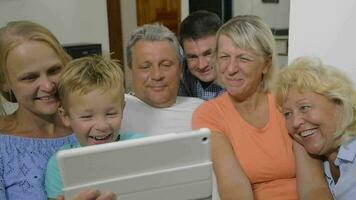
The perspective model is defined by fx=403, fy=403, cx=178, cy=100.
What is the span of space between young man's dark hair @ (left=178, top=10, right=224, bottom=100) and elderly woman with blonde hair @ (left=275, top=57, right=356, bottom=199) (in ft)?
1.53

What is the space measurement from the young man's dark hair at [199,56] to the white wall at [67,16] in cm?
158

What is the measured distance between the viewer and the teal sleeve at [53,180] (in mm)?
1112

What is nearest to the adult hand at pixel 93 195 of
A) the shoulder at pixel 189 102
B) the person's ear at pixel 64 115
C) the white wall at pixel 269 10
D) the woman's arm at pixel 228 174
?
the person's ear at pixel 64 115

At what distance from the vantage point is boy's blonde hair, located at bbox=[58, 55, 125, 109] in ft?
3.67

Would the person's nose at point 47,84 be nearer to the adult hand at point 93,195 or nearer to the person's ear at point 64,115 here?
the person's ear at point 64,115

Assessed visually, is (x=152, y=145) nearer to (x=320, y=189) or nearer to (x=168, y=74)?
(x=320, y=189)

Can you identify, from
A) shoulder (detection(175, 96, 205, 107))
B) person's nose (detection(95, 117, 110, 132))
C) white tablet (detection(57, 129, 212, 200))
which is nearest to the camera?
white tablet (detection(57, 129, 212, 200))

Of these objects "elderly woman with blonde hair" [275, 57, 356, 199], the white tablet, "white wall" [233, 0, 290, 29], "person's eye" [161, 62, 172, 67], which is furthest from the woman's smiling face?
"white wall" [233, 0, 290, 29]

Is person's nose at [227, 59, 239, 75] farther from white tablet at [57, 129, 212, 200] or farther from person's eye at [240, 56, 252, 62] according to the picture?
white tablet at [57, 129, 212, 200]

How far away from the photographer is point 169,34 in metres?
1.58

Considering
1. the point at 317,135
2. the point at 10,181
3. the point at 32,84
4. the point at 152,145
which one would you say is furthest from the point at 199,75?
the point at 152,145

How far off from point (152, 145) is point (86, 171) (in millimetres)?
109

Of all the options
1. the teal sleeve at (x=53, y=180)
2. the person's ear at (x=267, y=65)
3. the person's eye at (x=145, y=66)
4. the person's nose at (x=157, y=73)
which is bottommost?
the teal sleeve at (x=53, y=180)

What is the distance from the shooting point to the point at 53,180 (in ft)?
3.69
